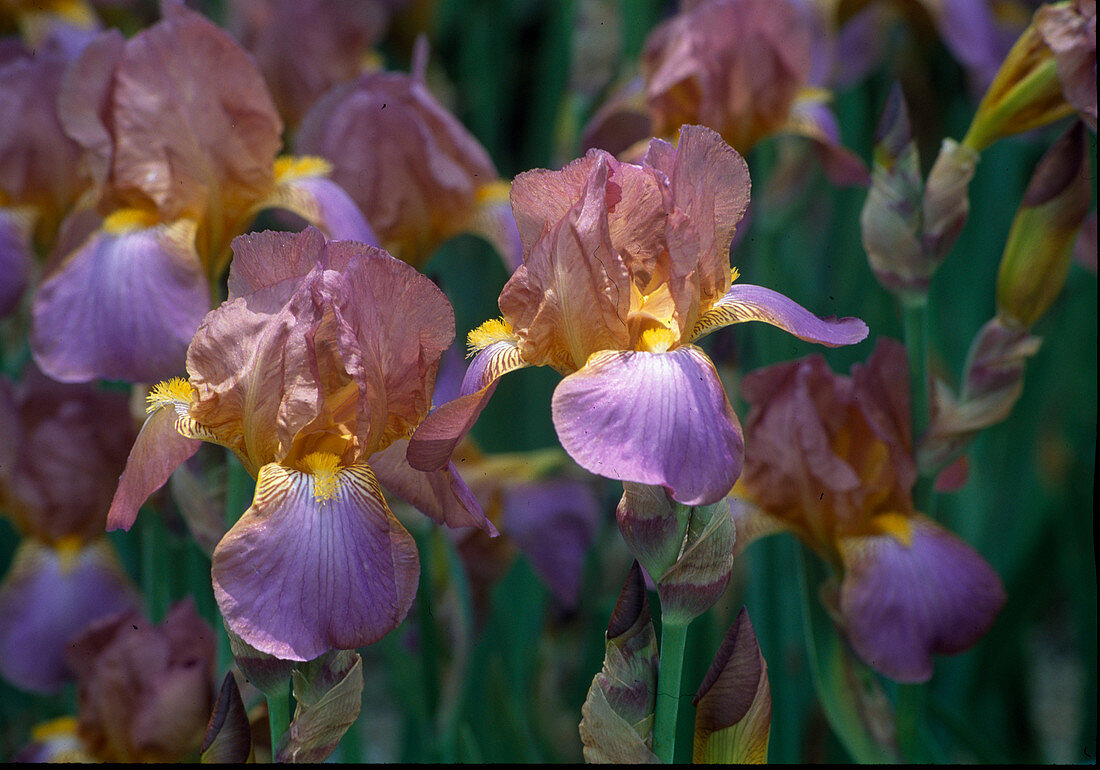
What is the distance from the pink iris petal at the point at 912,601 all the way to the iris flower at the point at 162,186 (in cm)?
66

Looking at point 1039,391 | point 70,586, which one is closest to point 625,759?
point 70,586

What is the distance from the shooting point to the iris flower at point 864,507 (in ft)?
3.30

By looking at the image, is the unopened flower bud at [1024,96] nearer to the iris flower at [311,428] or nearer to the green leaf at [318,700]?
the iris flower at [311,428]

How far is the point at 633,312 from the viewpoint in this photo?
0.74m

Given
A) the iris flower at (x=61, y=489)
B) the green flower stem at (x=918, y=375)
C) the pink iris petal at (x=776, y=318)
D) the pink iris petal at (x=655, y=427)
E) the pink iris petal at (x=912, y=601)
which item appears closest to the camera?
the pink iris petal at (x=655, y=427)

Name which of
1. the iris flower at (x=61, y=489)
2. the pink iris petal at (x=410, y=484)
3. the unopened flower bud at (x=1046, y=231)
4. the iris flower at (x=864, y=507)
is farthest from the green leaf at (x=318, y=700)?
the unopened flower bud at (x=1046, y=231)

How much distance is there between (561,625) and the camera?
1533mm

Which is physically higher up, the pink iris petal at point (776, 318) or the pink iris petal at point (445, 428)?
the pink iris petal at point (776, 318)

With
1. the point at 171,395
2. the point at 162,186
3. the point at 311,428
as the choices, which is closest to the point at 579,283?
the point at 311,428

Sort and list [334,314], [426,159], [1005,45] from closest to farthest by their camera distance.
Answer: [334,314]
[426,159]
[1005,45]

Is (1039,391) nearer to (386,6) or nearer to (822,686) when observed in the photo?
(822,686)

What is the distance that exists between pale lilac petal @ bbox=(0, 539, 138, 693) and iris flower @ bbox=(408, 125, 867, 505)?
83cm

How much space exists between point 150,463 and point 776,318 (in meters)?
0.50

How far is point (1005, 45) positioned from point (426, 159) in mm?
1239
